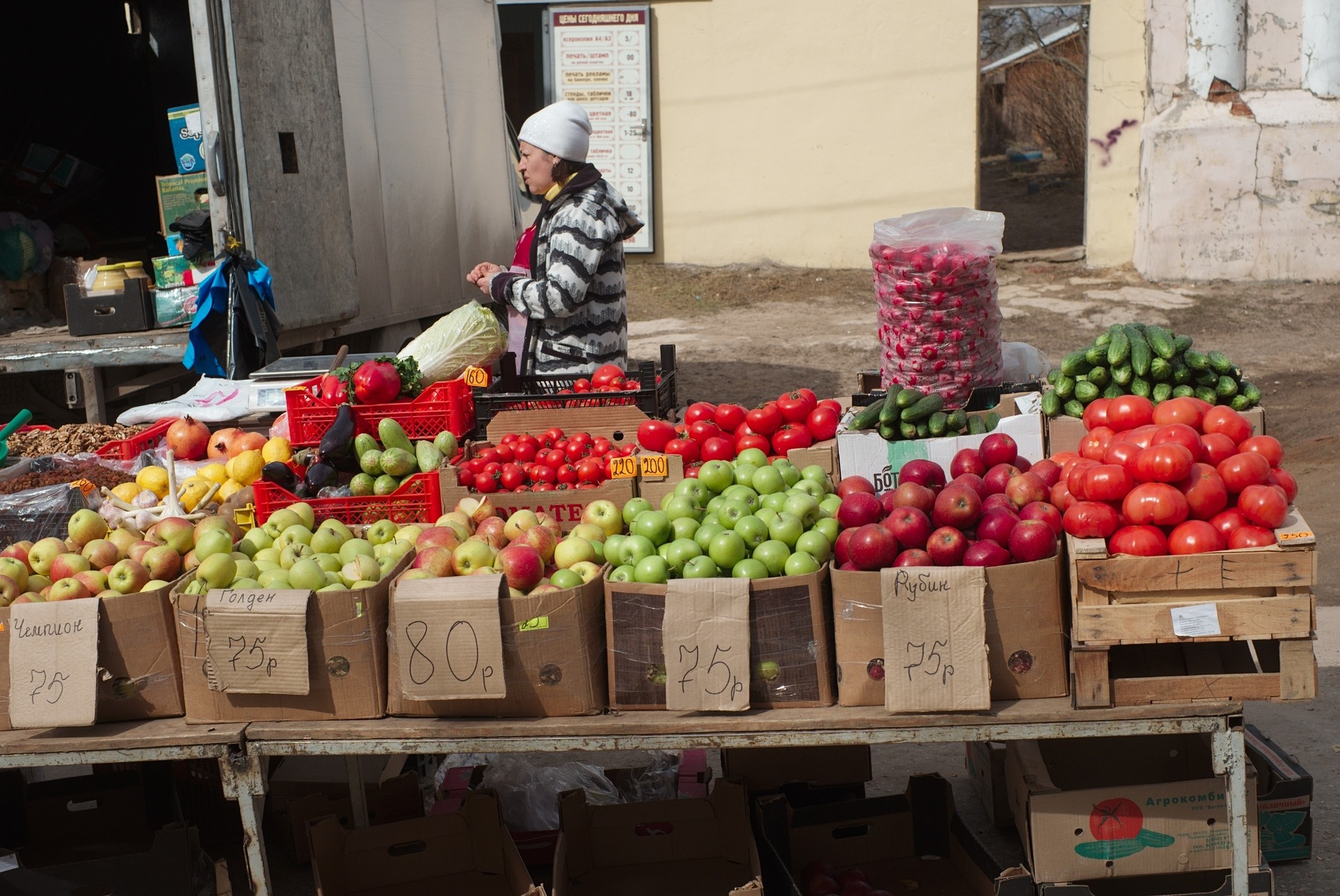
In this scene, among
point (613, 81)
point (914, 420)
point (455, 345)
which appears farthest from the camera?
point (613, 81)

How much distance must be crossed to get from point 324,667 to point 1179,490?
2349 mm

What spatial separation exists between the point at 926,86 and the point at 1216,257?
152 inches

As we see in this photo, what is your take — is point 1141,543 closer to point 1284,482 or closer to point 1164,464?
point 1164,464

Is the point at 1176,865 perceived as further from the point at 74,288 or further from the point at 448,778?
→ the point at 74,288

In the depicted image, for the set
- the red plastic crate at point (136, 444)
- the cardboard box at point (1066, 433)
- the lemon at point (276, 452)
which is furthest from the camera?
the red plastic crate at point (136, 444)

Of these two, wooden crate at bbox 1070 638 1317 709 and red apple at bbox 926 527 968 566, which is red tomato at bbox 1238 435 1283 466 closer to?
Result: wooden crate at bbox 1070 638 1317 709

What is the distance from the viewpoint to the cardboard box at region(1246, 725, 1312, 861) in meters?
3.79

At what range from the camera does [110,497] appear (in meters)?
4.29

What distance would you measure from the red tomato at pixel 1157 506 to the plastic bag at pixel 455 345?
3.15m

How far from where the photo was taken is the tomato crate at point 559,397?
16.2ft

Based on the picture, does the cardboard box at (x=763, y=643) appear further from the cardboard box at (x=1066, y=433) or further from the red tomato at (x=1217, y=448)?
the cardboard box at (x=1066, y=433)

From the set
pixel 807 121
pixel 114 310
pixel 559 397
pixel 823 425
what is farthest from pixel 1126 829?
pixel 807 121

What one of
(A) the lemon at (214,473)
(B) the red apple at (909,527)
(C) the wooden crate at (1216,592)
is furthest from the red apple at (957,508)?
(A) the lemon at (214,473)

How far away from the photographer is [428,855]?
3.78 m
